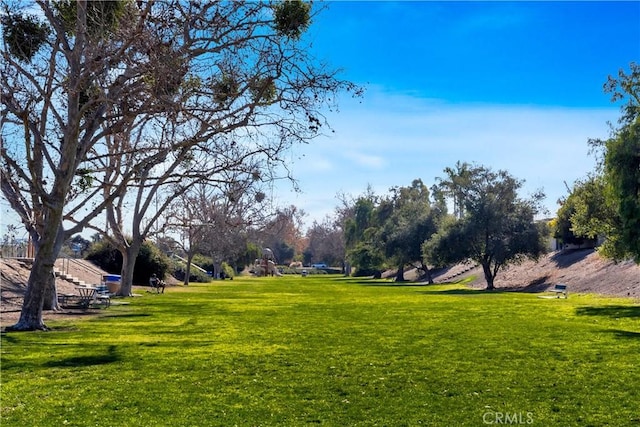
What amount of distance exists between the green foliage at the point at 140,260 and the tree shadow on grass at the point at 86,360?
37.1 m

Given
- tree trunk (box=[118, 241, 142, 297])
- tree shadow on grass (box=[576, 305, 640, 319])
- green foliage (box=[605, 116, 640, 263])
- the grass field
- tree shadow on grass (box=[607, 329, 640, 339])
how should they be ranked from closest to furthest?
1. the grass field
2. tree shadow on grass (box=[607, 329, 640, 339])
3. tree shadow on grass (box=[576, 305, 640, 319])
4. green foliage (box=[605, 116, 640, 263])
5. tree trunk (box=[118, 241, 142, 297])

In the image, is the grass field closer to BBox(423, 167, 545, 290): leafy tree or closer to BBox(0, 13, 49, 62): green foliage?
BBox(0, 13, 49, 62): green foliage

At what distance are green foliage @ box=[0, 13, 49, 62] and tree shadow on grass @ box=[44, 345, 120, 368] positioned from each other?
6903 mm

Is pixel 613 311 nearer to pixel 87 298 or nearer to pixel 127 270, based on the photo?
pixel 87 298

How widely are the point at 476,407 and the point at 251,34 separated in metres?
10.1

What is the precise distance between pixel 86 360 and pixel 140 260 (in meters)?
38.7

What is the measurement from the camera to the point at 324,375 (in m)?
9.80

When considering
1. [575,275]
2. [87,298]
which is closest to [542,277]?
[575,275]

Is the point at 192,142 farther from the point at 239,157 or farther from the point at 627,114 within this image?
the point at 627,114

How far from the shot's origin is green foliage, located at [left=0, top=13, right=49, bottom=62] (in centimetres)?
1477

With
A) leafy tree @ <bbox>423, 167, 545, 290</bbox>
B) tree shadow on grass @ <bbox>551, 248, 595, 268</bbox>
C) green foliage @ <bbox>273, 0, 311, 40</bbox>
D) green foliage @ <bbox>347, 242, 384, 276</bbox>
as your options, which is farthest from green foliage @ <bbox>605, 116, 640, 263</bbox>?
green foliage @ <bbox>347, 242, 384, 276</bbox>

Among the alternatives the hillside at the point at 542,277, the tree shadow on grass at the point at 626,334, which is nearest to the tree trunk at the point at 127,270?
the hillside at the point at 542,277

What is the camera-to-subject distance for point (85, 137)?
15938 mm

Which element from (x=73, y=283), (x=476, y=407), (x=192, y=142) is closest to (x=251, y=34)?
(x=192, y=142)
